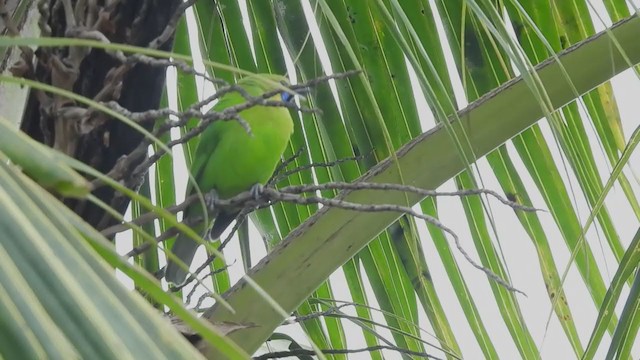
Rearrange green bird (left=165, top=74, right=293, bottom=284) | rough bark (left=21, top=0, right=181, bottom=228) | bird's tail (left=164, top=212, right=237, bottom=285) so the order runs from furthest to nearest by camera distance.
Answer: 1. green bird (left=165, top=74, right=293, bottom=284)
2. bird's tail (left=164, top=212, right=237, bottom=285)
3. rough bark (left=21, top=0, right=181, bottom=228)

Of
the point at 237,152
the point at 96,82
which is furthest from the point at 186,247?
the point at 96,82

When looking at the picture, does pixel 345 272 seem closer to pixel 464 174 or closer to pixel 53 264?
pixel 464 174

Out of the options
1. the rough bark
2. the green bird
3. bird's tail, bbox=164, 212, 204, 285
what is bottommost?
the rough bark

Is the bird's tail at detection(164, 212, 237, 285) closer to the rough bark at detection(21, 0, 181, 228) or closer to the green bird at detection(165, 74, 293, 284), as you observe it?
the green bird at detection(165, 74, 293, 284)

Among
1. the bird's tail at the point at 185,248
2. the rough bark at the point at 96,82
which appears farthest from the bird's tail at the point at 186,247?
the rough bark at the point at 96,82

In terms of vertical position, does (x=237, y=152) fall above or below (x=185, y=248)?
above

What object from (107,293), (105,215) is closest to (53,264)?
(107,293)

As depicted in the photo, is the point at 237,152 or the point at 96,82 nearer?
the point at 96,82

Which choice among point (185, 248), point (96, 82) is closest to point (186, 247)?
point (185, 248)

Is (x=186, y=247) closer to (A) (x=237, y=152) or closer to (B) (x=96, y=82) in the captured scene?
(A) (x=237, y=152)

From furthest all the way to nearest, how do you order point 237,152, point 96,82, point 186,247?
point 237,152, point 186,247, point 96,82

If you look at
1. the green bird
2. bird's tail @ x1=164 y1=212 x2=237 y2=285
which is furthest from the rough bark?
the green bird

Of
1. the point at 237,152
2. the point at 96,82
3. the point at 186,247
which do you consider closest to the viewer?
the point at 96,82

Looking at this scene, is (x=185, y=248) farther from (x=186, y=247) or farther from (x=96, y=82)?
(x=96, y=82)
